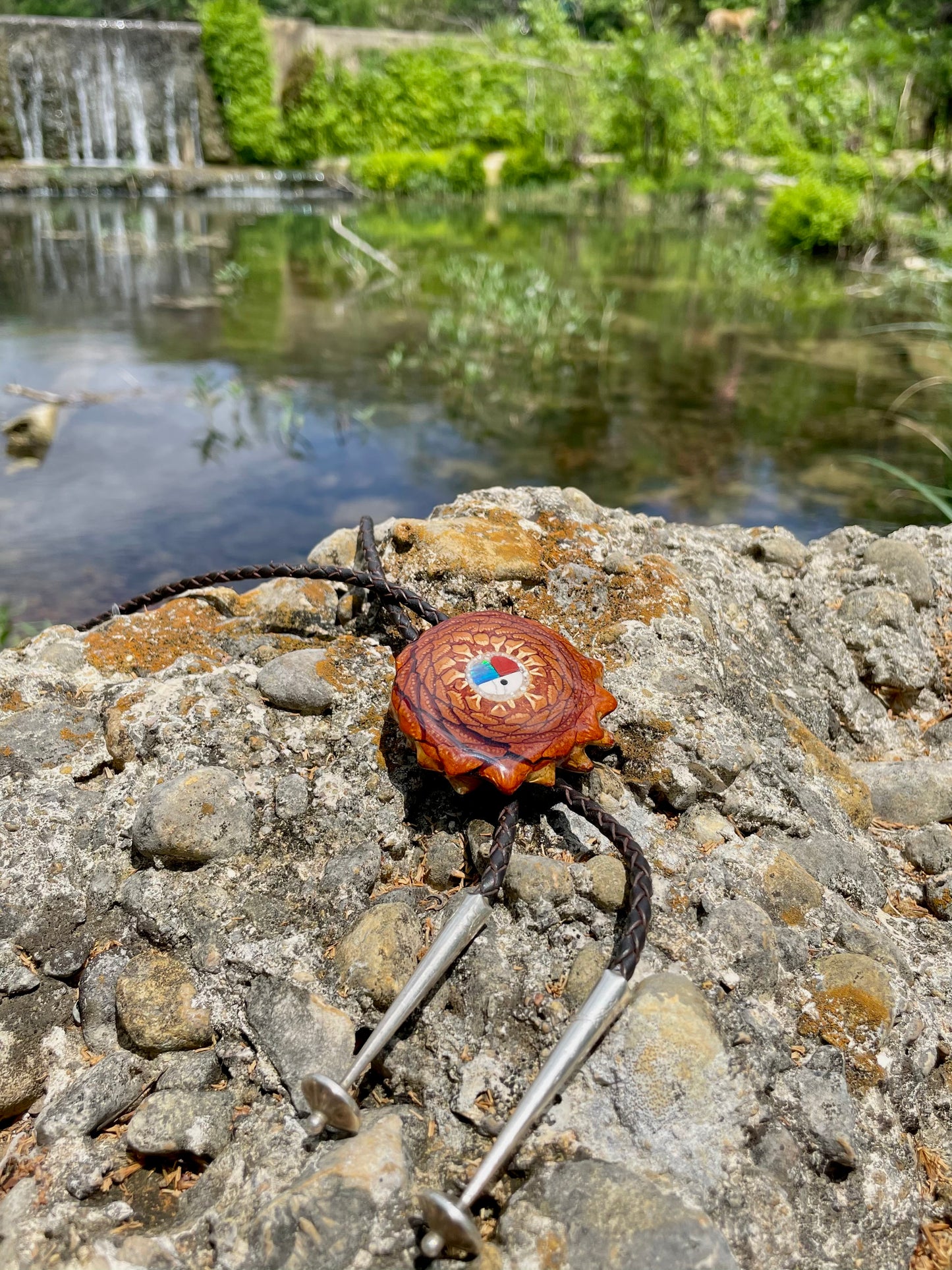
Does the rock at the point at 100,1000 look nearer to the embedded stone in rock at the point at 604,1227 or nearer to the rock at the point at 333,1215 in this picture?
the rock at the point at 333,1215

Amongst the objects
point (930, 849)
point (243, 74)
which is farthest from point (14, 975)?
point (243, 74)

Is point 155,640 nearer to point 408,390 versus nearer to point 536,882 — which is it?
point 536,882

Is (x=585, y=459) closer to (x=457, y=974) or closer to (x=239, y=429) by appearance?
(x=239, y=429)

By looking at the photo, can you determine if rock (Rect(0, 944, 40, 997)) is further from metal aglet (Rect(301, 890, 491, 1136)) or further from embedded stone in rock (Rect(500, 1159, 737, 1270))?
embedded stone in rock (Rect(500, 1159, 737, 1270))

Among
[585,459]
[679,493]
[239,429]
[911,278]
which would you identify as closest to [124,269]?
[239,429]

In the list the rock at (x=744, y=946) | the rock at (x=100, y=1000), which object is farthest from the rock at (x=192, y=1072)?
the rock at (x=744, y=946)
